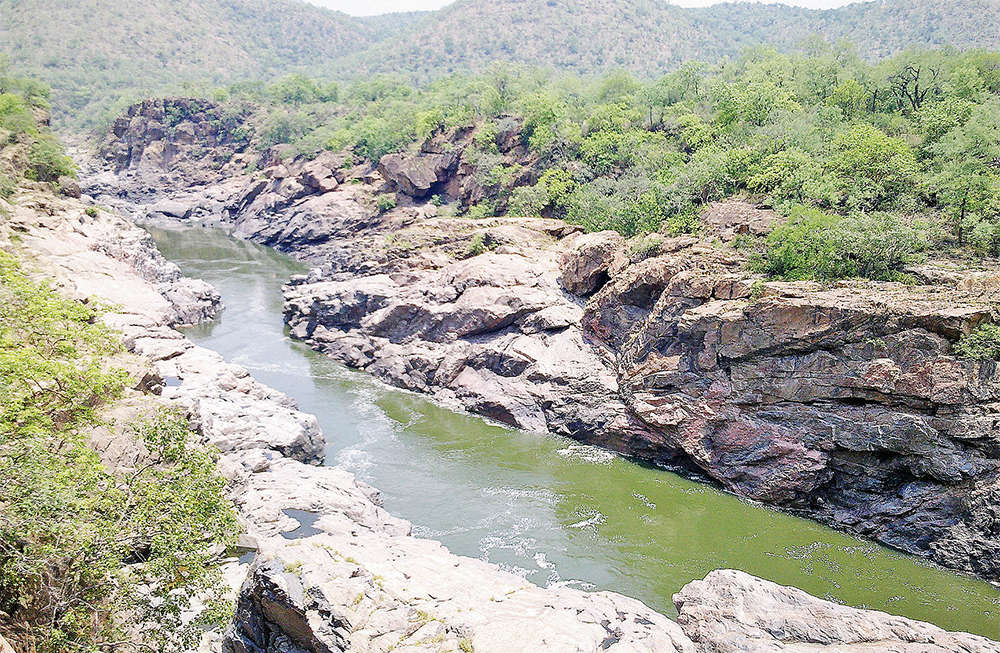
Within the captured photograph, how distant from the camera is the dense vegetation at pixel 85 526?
1128cm

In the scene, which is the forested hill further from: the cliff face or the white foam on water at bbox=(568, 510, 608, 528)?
the white foam on water at bbox=(568, 510, 608, 528)

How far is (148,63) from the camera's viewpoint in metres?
145

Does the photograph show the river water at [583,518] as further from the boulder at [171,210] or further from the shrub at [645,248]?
the boulder at [171,210]

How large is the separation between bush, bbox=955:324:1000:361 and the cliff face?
1.00 ft

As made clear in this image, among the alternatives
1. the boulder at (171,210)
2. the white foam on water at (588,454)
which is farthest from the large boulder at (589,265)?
the boulder at (171,210)

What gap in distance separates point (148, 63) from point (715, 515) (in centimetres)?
15250

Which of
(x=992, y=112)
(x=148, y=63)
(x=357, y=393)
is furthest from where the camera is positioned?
(x=148, y=63)

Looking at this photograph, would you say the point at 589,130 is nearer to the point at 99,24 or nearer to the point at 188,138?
the point at 188,138

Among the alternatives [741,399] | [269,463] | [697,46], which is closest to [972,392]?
[741,399]

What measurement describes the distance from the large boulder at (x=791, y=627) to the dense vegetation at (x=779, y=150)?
13.2 metres

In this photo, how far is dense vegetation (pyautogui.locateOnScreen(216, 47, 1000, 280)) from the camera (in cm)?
2591

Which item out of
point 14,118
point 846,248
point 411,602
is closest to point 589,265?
point 846,248

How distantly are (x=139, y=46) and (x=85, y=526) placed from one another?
161719mm

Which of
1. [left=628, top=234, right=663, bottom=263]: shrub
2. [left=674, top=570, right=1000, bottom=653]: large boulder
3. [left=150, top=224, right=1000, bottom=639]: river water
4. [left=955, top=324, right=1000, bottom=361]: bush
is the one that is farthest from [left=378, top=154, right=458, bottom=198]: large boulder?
[left=674, top=570, right=1000, bottom=653]: large boulder
